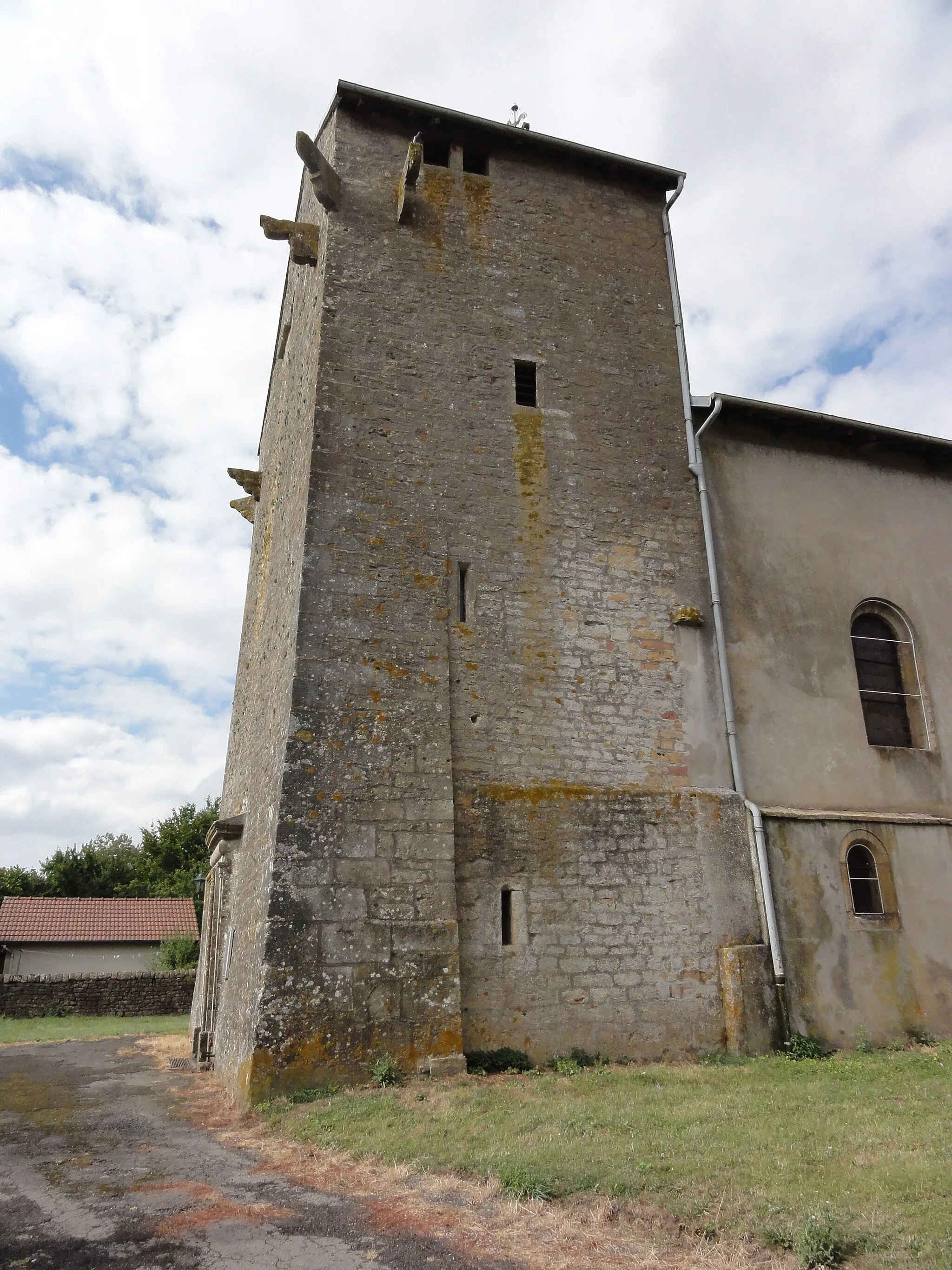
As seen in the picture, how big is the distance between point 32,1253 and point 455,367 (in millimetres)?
8945

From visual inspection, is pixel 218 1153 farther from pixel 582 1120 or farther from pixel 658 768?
pixel 658 768

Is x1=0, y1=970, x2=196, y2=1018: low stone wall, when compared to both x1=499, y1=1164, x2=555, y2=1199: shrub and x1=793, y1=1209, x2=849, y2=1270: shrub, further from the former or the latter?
x1=793, y1=1209, x2=849, y2=1270: shrub

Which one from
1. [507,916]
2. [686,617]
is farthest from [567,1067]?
[686,617]

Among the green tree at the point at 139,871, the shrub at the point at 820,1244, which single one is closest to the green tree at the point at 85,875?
the green tree at the point at 139,871

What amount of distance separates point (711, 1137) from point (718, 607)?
20.6 feet

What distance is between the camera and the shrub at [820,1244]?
11.9 ft

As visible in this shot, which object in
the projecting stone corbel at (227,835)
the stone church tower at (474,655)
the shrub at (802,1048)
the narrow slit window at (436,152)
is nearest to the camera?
the stone church tower at (474,655)

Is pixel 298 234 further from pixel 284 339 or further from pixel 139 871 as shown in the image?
pixel 139 871

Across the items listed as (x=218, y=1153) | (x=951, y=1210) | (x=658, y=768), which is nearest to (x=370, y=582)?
(x=658, y=768)

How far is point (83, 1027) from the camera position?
625 inches

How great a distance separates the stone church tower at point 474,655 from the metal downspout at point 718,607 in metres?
0.12

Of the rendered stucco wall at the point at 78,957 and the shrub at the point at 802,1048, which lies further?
the rendered stucco wall at the point at 78,957

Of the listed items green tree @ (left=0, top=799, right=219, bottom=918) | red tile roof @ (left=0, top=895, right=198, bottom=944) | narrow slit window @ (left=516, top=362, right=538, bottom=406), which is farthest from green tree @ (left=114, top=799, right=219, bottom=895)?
narrow slit window @ (left=516, top=362, right=538, bottom=406)

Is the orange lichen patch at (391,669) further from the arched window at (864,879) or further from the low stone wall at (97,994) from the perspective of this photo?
the low stone wall at (97,994)
